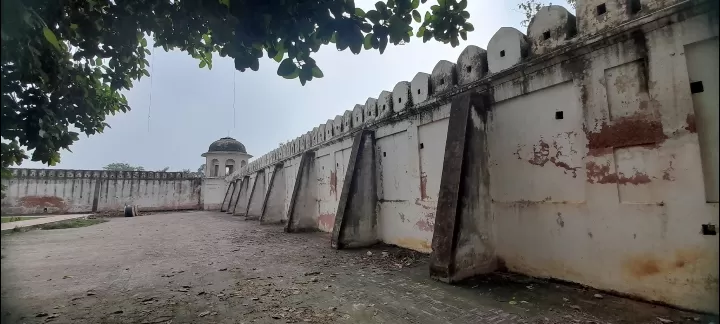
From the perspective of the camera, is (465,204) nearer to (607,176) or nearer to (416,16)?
(607,176)

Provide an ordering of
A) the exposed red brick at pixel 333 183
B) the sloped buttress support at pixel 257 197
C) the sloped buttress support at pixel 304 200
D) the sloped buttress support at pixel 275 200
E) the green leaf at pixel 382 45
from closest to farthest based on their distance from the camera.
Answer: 1. the green leaf at pixel 382 45
2. the exposed red brick at pixel 333 183
3. the sloped buttress support at pixel 304 200
4. the sloped buttress support at pixel 275 200
5. the sloped buttress support at pixel 257 197

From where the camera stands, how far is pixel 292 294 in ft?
14.5

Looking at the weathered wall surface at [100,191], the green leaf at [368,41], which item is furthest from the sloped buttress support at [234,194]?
the green leaf at [368,41]

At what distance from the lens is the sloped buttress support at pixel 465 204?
4.73 m

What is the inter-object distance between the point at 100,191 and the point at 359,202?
28444 millimetres

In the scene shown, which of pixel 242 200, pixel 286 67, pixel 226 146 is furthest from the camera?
pixel 226 146

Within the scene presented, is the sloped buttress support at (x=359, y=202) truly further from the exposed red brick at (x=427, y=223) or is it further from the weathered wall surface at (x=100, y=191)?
the weathered wall surface at (x=100, y=191)

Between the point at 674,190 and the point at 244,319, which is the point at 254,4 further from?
the point at 674,190

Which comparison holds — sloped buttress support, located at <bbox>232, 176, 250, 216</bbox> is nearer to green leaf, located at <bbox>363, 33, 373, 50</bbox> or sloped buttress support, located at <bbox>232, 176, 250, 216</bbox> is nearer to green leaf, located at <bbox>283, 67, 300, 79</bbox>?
green leaf, located at <bbox>283, 67, 300, 79</bbox>

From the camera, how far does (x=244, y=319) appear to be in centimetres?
358

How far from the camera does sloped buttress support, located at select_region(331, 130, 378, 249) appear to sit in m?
7.82

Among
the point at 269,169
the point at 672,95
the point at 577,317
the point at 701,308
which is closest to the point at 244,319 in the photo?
the point at 577,317

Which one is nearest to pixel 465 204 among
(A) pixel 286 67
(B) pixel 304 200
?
(A) pixel 286 67

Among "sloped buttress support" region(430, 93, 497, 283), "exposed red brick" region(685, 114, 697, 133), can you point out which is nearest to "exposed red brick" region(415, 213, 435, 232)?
"sloped buttress support" region(430, 93, 497, 283)
